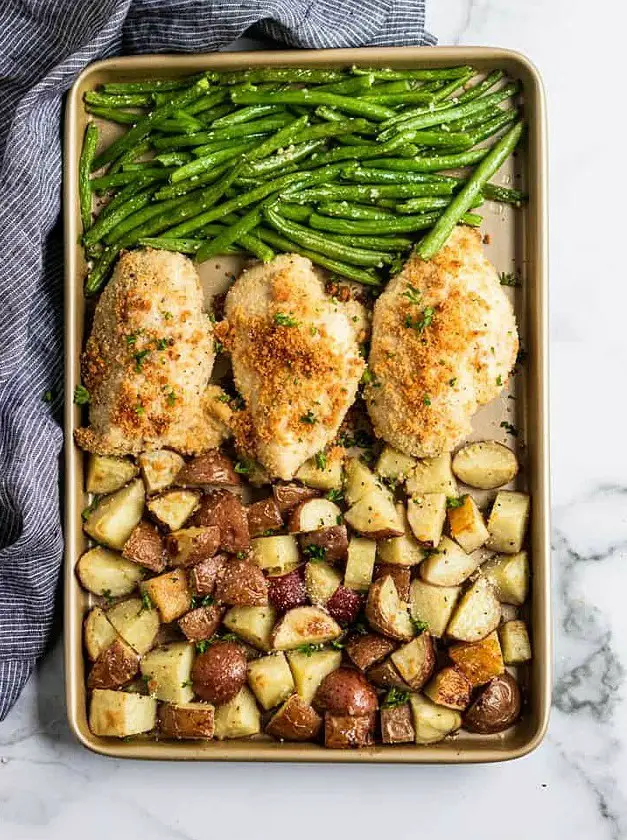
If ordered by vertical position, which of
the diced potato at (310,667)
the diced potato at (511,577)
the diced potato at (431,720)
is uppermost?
the diced potato at (511,577)

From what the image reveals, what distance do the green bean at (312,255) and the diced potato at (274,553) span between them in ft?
3.70

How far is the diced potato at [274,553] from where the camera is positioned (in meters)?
3.69

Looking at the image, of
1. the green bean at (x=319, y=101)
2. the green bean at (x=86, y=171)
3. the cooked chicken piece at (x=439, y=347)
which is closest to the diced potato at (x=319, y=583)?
the cooked chicken piece at (x=439, y=347)

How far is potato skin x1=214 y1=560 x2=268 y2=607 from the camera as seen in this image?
12.0 feet

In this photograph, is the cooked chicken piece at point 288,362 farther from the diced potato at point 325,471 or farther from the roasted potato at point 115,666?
the roasted potato at point 115,666

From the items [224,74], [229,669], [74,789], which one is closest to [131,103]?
[224,74]

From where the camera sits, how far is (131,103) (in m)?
3.74

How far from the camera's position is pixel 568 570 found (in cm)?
398

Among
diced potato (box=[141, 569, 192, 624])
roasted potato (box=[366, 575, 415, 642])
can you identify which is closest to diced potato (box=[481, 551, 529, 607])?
roasted potato (box=[366, 575, 415, 642])

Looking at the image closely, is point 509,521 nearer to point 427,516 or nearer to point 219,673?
point 427,516

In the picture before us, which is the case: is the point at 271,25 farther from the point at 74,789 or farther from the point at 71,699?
the point at 74,789

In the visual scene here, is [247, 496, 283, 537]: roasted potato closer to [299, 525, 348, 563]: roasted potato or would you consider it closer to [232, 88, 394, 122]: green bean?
[299, 525, 348, 563]: roasted potato

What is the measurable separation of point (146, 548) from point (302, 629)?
727mm

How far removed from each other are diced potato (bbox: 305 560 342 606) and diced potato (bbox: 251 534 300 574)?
0.26 feet
